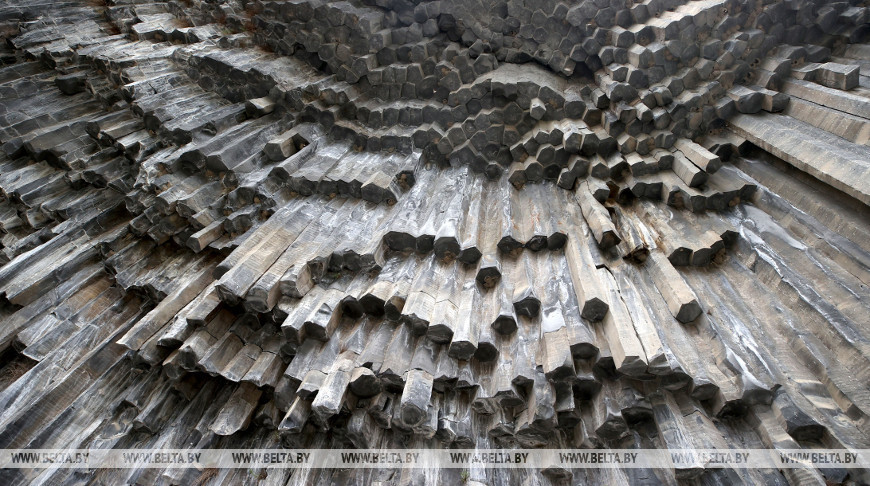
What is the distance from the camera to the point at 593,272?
503 cm

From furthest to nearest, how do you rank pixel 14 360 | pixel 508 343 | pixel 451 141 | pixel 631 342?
pixel 451 141 → pixel 14 360 → pixel 508 343 → pixel 631 342

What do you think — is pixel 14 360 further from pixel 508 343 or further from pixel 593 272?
pixel 593 272

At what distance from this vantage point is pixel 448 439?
456 centimetres

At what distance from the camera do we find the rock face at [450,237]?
4.38 meters

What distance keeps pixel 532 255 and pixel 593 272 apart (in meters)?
0.87

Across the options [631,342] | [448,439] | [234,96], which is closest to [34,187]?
[234,96]

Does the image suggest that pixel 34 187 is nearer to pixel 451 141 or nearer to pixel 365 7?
pixel 365 7

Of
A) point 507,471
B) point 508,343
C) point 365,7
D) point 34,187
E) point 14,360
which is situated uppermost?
point 365,7

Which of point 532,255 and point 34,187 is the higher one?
point 532,255

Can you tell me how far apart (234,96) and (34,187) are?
3616 mm

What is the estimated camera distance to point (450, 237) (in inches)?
219

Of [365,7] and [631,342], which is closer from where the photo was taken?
[631,342]

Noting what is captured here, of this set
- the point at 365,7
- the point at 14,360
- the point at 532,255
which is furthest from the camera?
the point at 365,7

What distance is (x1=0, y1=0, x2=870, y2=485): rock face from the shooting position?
438 cm
